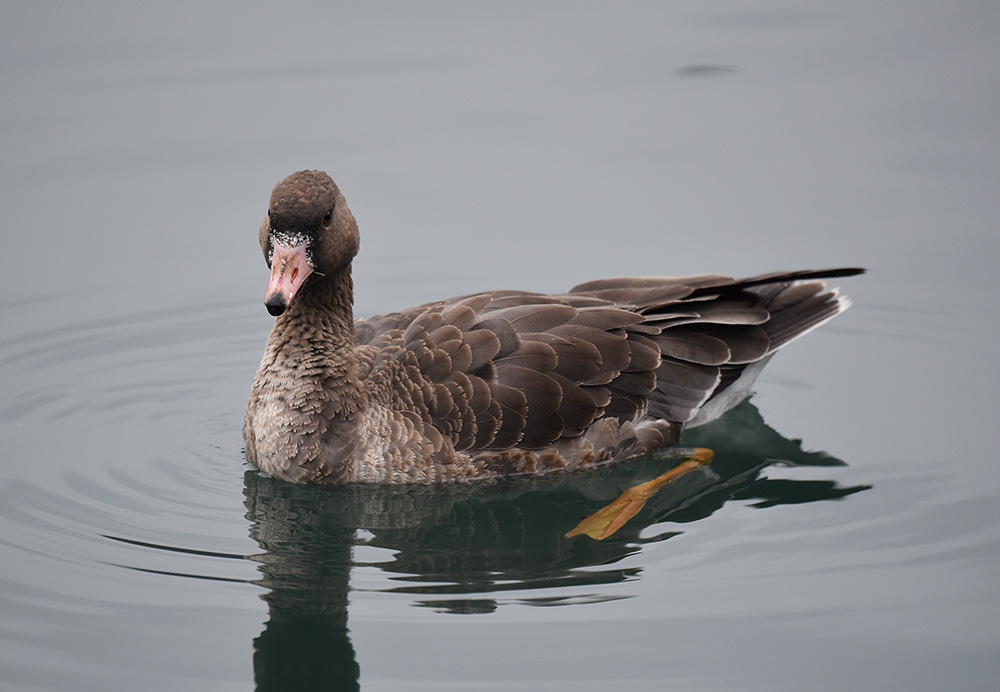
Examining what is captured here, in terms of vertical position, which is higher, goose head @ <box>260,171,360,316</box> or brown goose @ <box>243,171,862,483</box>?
goose head @ <box>260,171,360,316</box>

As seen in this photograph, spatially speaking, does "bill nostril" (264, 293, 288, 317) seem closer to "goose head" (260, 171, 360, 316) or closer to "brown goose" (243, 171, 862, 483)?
"goose head" (260, 171, 360, 316)

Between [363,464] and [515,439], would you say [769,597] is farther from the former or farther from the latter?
[363,464]

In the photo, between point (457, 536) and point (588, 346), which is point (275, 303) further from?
point (588, 346)

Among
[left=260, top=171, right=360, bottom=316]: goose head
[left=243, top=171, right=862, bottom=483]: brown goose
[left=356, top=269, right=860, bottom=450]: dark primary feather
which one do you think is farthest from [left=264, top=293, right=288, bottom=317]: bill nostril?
[left=356, top=269, right=860, bottom=450]: dark primary feather

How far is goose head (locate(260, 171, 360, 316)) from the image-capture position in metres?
9.64

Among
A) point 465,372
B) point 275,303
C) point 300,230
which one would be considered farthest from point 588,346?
point 275,303

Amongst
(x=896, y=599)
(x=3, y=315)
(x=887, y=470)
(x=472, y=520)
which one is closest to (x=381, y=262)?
(x=3, y=315)

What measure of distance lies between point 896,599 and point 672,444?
9.23ft

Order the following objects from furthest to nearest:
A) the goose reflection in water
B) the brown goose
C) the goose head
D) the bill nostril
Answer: the brown goose → the goose head → the bill nostril → the goose reflection in water

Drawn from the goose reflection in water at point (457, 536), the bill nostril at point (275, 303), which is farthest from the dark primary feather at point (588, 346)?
the bill nostril at point (275, 303)

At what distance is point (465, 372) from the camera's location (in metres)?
10.3

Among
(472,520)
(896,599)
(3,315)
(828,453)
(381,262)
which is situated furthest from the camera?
(381,262)

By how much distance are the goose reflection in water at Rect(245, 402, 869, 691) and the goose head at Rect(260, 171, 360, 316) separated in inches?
67.4

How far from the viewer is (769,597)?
875 cm
